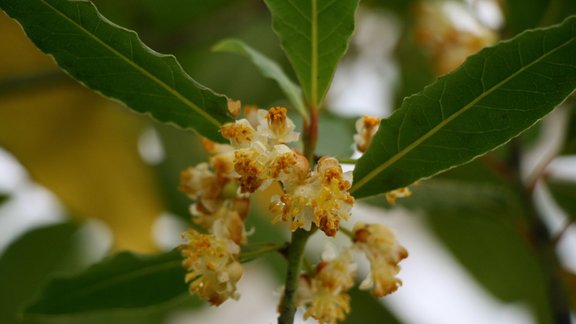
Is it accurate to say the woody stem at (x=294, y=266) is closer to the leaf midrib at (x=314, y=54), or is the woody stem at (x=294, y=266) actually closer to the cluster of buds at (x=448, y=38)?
the leaf midrib at (x=314, y=54)

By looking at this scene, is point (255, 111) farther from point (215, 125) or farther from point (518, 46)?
point (518, 46)

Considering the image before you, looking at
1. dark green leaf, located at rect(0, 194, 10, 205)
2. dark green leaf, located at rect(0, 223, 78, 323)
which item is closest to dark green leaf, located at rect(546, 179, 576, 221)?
dark green leaf, located at rect(0, 223, 78, 323)

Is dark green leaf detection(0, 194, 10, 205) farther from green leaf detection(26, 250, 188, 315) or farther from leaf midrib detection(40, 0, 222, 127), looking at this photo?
leaf midrib detection(40, 0, 222, 127)

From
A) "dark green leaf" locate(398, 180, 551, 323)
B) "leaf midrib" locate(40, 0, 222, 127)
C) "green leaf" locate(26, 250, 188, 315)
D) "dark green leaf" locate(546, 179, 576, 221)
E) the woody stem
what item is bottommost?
"green leaf" locate(26, 250, 188, 315)

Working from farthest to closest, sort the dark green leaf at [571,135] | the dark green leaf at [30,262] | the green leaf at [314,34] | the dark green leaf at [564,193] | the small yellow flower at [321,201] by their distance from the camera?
the dark green leaf at [30,262], the dark green leaf at [564,193], the dark green leaf at [571,135], the green leaf at [314,34], the small yellow flower at [321,201]

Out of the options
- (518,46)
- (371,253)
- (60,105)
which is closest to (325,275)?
(371,253)

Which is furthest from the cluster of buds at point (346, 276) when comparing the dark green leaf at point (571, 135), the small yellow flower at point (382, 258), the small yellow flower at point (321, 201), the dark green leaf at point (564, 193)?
the dark green leaf at point (564, 193)

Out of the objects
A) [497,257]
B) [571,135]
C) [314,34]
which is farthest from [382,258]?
[497,257]
